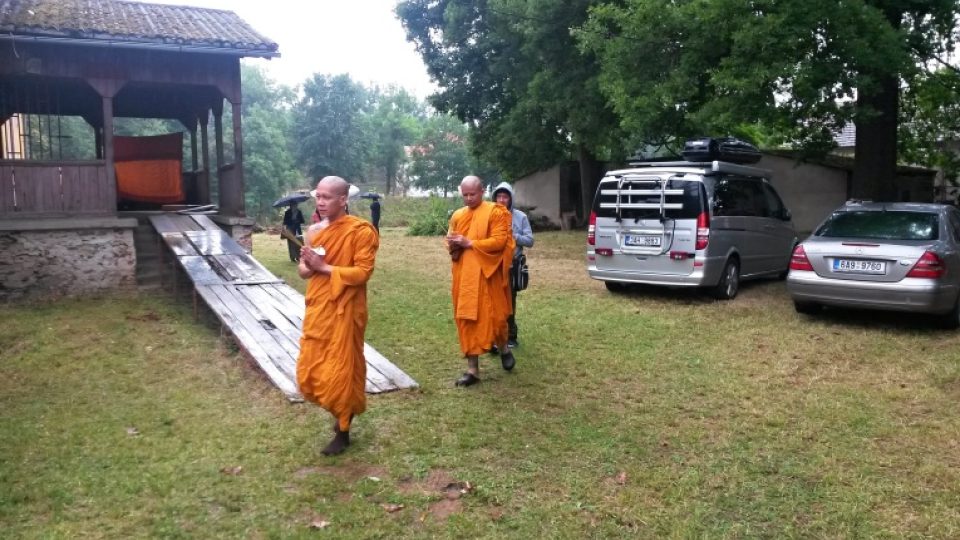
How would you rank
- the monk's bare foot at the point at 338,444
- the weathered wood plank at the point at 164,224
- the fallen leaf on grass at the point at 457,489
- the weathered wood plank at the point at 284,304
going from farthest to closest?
the weathered wood plank at the point at 164,224 < the weathered wood plank at the point at 284,304 < the monk's bare foot at the point at 338,444 < the fallen leaf on grass at the point at 457,489

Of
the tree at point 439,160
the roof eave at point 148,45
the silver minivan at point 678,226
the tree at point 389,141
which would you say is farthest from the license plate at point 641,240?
the tree at point 389,141

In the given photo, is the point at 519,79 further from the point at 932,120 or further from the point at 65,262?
the point at 65,262

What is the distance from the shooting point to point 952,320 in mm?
8062

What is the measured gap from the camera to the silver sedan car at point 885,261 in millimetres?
7586

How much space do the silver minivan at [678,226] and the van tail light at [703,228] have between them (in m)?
0.01

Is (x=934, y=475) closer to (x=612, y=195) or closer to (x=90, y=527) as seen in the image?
(x=90, y=527)

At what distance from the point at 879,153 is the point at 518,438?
9.61 meters

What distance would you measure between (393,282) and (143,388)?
21.1ft

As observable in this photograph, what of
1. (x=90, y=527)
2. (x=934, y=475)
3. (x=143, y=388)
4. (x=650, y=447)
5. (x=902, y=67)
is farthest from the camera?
(x=902, y=67)

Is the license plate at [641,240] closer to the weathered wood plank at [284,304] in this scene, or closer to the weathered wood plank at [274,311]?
the weathered wood plank at [284,304]

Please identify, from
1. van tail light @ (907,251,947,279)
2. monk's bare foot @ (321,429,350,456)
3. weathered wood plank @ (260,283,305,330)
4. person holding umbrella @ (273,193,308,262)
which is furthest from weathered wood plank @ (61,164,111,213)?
van tail light @ (907,251,947,279)

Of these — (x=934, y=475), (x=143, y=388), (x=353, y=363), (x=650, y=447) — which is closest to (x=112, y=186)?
(x=143, y=388)

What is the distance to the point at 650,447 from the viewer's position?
15.8ft

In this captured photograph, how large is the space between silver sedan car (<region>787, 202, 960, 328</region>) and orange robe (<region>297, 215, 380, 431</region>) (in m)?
5.68
